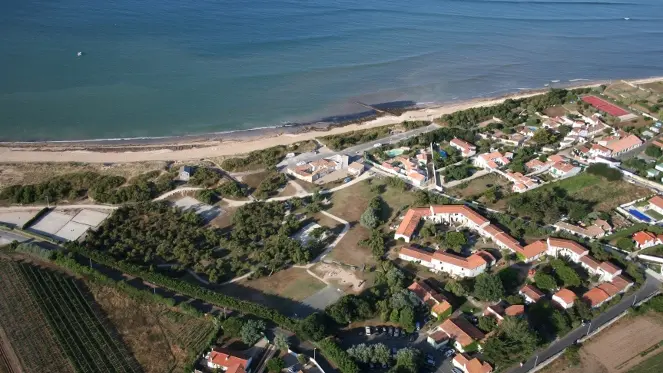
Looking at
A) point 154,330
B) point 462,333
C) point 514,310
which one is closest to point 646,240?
point 514,310

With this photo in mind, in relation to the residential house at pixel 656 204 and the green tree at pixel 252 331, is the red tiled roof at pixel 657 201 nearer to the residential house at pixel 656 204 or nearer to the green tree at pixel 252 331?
the residential house at pixel 656 204

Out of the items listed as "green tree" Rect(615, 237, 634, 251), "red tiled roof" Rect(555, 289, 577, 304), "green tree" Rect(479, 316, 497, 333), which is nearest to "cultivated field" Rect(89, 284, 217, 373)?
"green tree" Rect(479, 316, 497, 333)

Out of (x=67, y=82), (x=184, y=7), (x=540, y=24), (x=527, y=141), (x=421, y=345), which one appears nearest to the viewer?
(x=421, y=345)

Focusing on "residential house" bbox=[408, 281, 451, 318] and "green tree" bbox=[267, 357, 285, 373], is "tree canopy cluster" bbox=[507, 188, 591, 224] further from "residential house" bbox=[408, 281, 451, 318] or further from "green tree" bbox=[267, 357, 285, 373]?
"green tree" bbox=[267, 357, 285, 373]

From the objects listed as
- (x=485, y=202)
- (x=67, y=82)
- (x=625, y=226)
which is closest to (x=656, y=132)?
(x=625, y=226)

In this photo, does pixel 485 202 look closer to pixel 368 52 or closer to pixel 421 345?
pixel 421 345

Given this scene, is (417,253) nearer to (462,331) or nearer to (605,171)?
(462,331)
